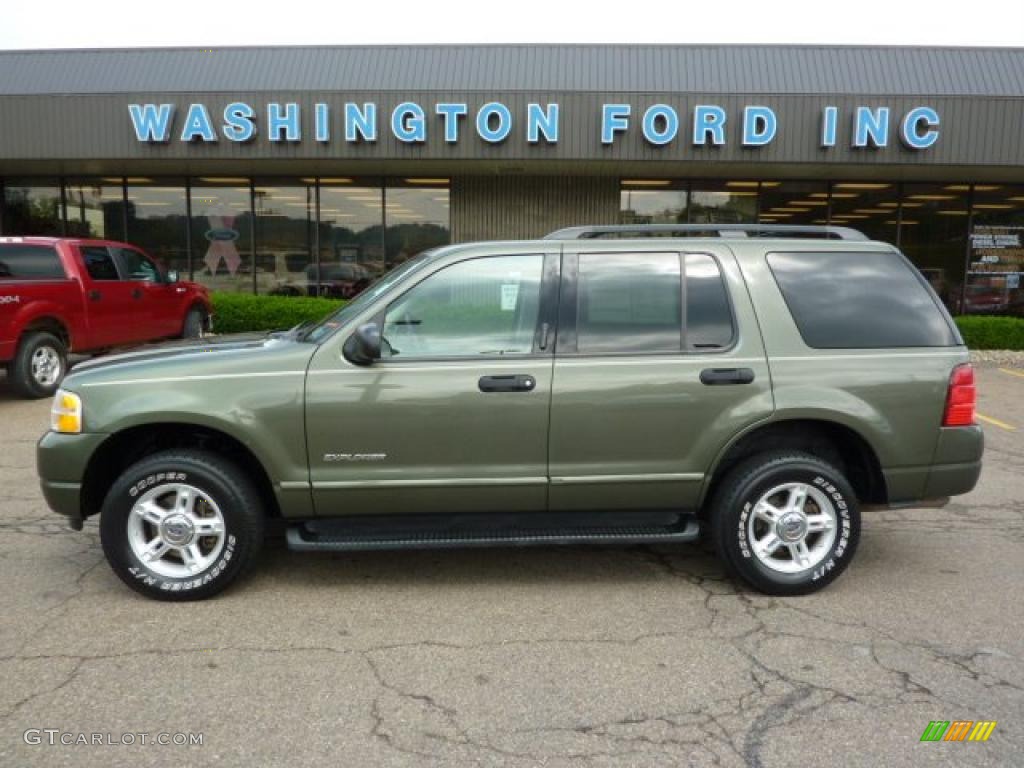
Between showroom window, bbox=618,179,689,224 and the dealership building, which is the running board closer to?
the dealership building

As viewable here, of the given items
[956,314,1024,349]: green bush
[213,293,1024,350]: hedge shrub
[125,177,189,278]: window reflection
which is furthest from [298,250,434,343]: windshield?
[125,177,189,278]: window reflection

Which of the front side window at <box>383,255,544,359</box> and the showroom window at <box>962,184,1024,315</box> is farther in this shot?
the showroom window at <box>962,184,1024,315</box>

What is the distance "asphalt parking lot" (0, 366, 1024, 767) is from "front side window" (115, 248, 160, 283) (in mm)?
6804

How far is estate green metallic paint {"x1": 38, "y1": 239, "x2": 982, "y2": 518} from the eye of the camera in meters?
3.78

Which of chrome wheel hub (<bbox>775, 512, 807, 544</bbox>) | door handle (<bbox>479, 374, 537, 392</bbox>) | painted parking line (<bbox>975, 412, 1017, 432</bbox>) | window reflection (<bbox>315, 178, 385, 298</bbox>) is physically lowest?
painted parking line (<bbox>975, 412, 1017, 432</bbox>)

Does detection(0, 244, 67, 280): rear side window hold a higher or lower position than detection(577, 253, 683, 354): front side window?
higher

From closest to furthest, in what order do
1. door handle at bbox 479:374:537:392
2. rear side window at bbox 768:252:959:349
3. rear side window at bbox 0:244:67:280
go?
1. door handle at bbox 479:374:537:392
2. rear side window at bbox 768:252:959:349
3. rear side window at bbox 0:244:67:280

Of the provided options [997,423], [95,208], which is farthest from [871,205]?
[95,208]

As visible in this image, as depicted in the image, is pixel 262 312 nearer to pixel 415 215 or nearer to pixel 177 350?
pixel 415 215

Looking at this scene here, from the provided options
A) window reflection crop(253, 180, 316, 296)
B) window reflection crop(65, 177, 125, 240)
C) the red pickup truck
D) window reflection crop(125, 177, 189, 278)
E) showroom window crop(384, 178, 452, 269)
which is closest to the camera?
the red pickup truck

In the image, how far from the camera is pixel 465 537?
3873mm

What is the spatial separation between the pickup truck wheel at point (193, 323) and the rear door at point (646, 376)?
950 cm

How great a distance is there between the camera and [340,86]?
16.0m

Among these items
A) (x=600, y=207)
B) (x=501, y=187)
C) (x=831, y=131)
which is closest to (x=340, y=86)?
(x=501, y=187)
